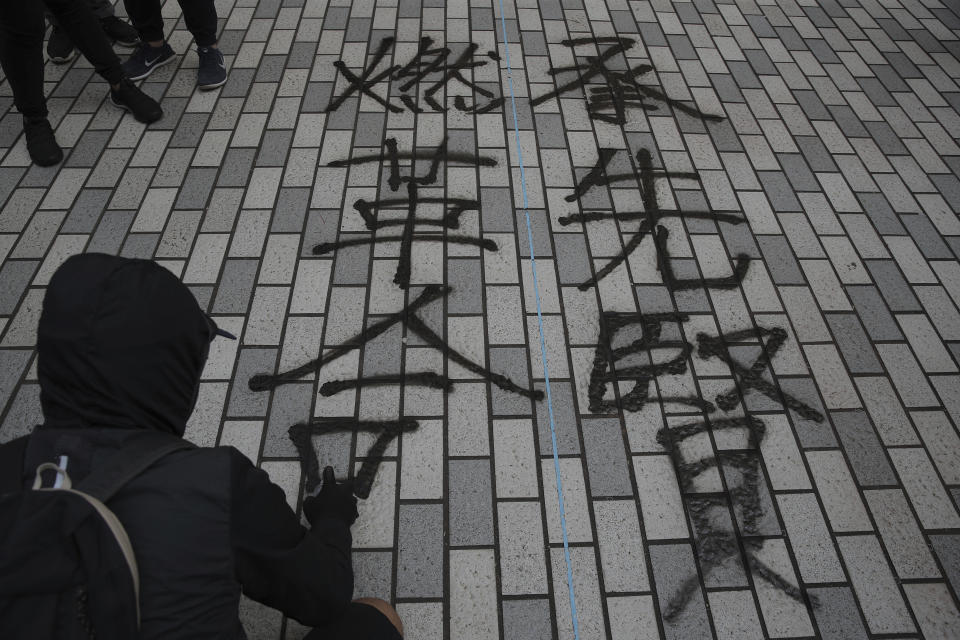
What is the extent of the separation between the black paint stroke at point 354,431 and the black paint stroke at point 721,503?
3.10 feet

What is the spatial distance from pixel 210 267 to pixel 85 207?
0.77 metres

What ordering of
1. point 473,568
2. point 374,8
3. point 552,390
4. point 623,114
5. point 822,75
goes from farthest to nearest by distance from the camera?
point 374,8 < point 822,75 < point 623,114 < point 552,390 < point 473,568

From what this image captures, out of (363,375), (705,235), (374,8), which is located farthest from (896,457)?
(374,8)

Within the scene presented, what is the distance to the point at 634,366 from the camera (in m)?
2.66

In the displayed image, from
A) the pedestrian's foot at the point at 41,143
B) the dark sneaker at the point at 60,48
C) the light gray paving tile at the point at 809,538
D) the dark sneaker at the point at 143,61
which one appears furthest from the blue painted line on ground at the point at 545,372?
the dark sneaker at the point at 60,48

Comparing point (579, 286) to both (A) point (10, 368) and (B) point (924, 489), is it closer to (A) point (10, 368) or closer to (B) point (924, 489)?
(B) point (924, 489)

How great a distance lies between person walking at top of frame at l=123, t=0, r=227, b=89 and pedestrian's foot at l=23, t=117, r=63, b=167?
0.67m

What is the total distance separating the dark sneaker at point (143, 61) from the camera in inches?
155

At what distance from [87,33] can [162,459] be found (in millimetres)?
2976

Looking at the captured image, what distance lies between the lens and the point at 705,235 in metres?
3.17

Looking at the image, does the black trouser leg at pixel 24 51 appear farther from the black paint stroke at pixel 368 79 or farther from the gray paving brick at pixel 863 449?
the gray paving brick at pixel 863 449

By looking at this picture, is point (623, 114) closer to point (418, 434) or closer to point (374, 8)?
point (374, 8)

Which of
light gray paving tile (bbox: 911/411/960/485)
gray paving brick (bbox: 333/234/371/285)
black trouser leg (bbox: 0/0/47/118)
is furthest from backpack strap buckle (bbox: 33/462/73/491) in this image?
black trouser leg (bbox: 0/0/47/118)

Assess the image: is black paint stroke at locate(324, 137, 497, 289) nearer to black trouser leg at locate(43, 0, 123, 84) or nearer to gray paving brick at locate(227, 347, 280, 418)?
gray paving brick at locate(227, 347, 280, 418)
